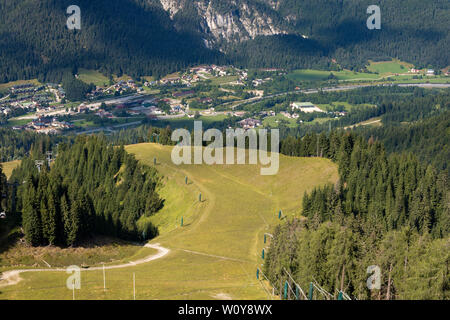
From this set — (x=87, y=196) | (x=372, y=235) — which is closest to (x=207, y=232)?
(x=87, y=196)

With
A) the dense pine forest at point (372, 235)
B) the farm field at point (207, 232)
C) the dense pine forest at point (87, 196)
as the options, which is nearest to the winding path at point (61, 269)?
the farm field at point (207, 232)

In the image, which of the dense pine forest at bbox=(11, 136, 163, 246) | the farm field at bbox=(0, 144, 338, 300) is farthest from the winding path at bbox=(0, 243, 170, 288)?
the dense pine forest at bbox=(11, 136, 163, 246)

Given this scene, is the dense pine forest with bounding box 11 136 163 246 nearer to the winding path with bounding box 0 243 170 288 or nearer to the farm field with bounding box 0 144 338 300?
the farm field with bounding box 0 144 338 300

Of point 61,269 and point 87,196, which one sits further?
point 87,196

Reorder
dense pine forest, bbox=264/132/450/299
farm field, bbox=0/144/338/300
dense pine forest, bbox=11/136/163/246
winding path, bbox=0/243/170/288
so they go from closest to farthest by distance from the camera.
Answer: dense pine forest, bbox=264/132/450/299
farm field, bbox=0/144/338/300
winding path, bbox=0/243/170/288
dense pine forest, bbox=11/136/163/246

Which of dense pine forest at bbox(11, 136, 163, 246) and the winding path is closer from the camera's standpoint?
the winding path

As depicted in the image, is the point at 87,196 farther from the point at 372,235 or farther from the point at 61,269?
the point at 372,235
